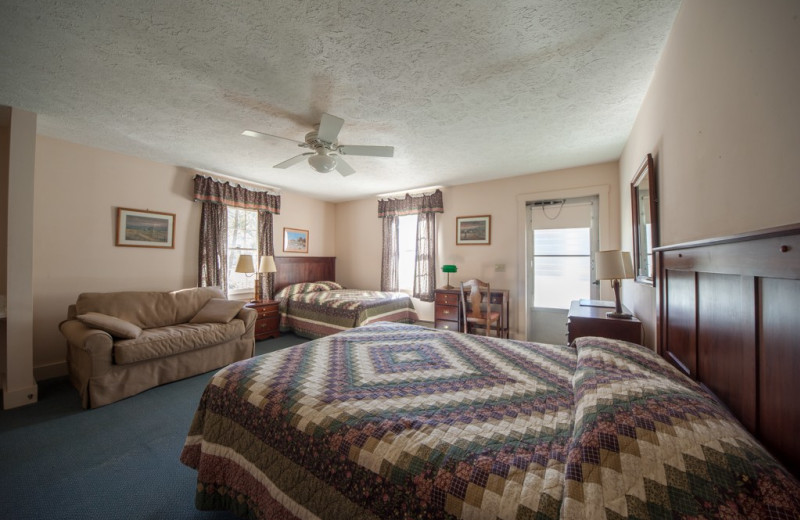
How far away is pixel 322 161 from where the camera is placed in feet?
9.49

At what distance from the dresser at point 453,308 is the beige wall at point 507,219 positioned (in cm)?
17

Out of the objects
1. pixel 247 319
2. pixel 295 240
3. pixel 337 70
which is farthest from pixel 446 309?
pixel 337 70

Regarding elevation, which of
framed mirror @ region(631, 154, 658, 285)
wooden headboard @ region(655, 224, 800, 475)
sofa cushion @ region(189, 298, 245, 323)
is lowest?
sofa cushion @ region(189, 298, 245, 323)

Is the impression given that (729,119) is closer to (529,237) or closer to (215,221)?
(529,237)

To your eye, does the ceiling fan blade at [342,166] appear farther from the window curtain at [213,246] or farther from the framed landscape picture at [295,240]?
the framed landscape picture at [295,240]

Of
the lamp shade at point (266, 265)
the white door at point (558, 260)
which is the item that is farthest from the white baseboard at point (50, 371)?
the white door at point (558, 260)

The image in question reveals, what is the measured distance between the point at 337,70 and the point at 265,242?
3.69 meters

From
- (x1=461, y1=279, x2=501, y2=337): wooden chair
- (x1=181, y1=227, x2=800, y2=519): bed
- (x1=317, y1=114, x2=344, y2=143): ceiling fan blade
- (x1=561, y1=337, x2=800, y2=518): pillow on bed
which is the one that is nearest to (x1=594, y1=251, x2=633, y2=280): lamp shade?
(x1=181, y1=227, x2=800, y2=519): bed

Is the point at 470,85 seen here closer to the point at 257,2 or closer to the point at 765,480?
the point at 257,2

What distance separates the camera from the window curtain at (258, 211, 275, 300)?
4.99 meters

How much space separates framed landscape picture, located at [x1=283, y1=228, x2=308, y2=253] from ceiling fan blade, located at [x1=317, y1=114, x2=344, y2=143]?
A: 10.7 feet

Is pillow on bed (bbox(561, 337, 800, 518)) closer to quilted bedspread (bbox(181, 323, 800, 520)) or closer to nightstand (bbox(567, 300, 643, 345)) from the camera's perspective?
quilted bedspread (bbox(181, 323, 800, 520))

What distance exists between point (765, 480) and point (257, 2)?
8.09 ft

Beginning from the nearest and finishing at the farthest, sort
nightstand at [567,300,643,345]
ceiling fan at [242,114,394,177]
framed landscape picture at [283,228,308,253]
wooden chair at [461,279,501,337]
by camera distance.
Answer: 1. nightstand at [567,300,643,345]
2. ceiling fan at [242,114,394,177]
3. wooden chair at [461,279,501,337]
4. framed landscape picture at [283,228,308,253]
